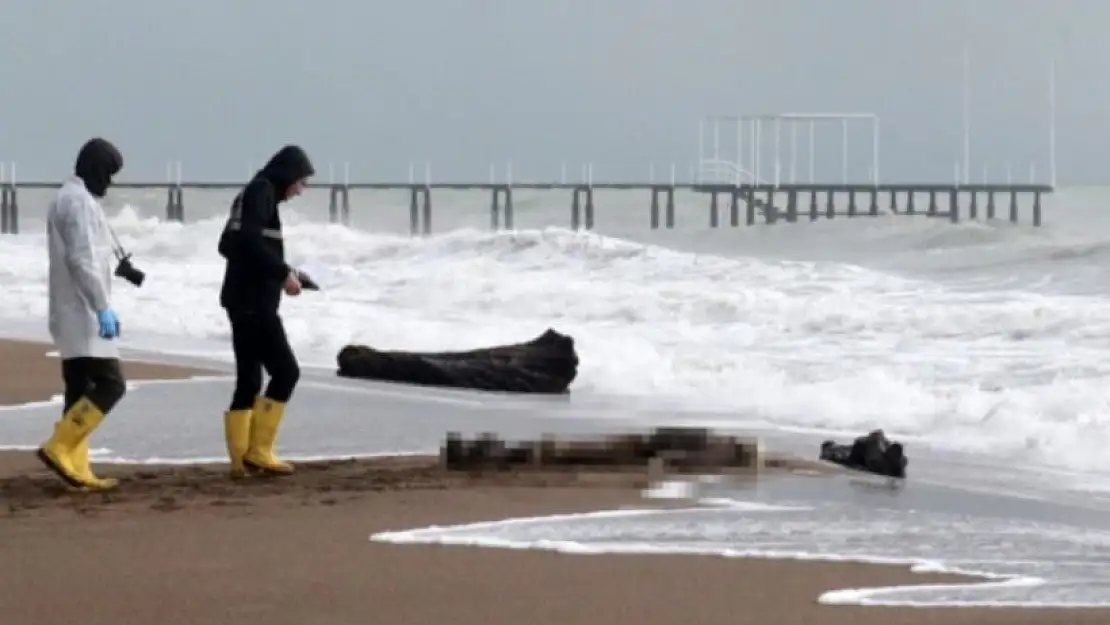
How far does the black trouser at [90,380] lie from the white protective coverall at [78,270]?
0.10ft

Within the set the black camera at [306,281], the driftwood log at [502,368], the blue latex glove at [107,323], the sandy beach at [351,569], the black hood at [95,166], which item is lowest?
the sandy beach at [351,569]

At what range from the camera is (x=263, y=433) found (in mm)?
7375

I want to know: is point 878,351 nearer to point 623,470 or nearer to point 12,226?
point 623,470

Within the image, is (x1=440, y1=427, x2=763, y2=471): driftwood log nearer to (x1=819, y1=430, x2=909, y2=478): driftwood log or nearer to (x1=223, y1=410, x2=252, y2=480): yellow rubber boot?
(x1=819, y1=430, x2=909, y2=478): driftwood log

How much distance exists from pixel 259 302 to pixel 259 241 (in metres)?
0.23

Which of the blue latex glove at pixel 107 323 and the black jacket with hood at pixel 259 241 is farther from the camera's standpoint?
the black jacket with hood at pixel 259 241

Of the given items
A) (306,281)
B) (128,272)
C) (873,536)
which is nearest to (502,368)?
(306,281)

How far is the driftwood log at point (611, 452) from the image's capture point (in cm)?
763

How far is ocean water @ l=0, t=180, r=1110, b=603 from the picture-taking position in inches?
245

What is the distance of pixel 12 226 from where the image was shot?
66438mm

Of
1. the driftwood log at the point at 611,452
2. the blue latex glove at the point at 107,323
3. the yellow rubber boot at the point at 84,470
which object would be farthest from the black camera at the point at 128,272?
the driftwood log at the point at 611,452

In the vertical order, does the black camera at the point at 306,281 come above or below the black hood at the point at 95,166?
below

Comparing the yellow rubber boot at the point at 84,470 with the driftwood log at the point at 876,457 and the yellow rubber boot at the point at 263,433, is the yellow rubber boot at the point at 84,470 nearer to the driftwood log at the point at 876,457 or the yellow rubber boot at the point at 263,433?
the yellow rubber boot at the point at 263,433

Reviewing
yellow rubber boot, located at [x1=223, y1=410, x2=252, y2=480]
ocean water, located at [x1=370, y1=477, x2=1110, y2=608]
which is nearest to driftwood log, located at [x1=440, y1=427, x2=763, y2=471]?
ocean water, located at [x1=370, y1=477, x2=1110, y2=608]
